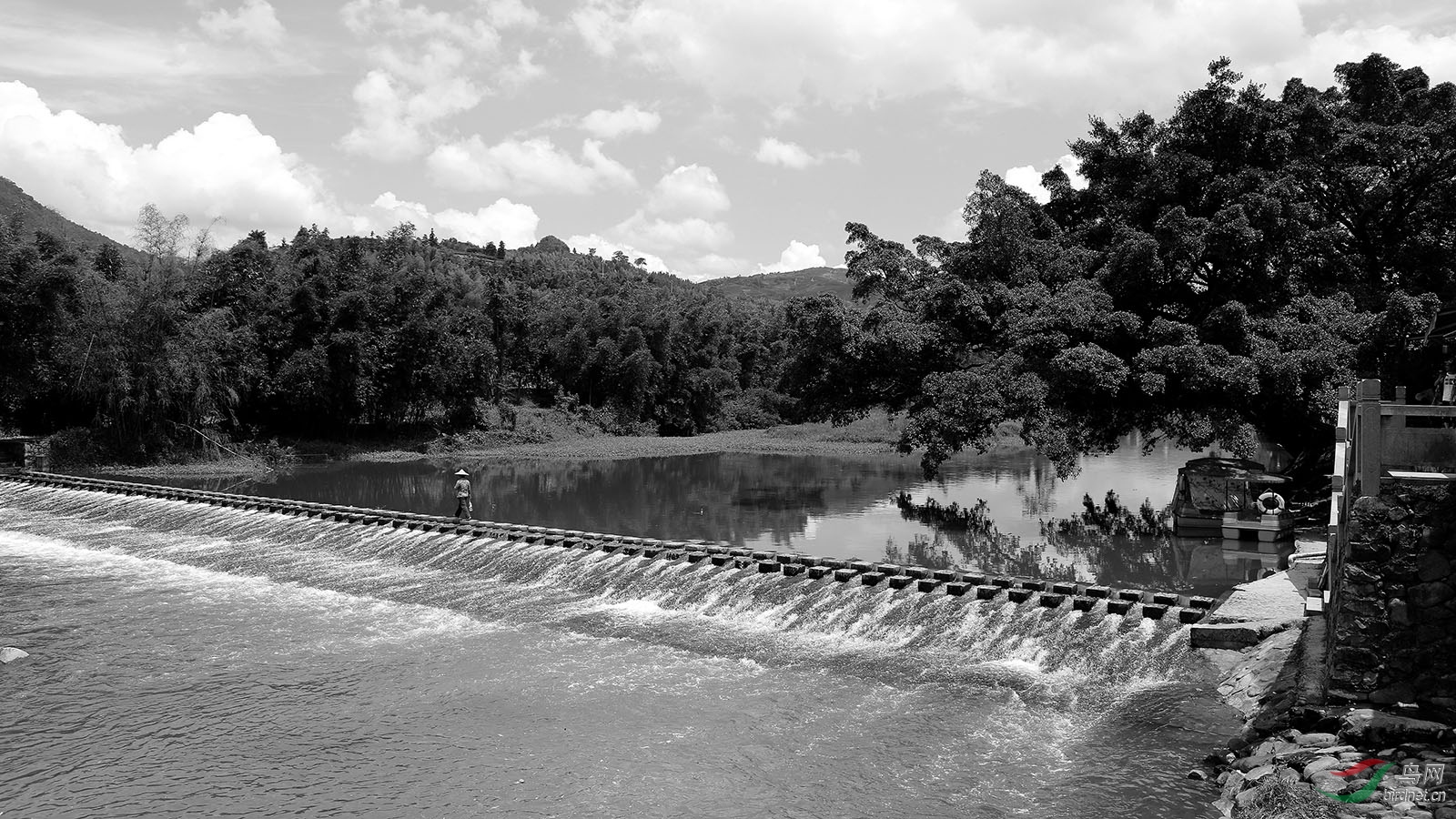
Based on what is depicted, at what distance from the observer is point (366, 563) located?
17469 mm

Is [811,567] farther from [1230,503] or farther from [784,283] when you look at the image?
[784,283]

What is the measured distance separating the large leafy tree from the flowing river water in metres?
9.71

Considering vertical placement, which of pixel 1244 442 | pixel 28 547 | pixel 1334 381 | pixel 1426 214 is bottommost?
pixel 28 547

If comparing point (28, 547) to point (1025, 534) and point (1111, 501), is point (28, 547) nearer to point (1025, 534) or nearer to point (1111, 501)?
point (1025, 534)

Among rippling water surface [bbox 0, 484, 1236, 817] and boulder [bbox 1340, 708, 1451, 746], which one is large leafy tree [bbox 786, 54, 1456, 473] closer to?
rippling water surface [bbox 0, 484, 1236, 817]

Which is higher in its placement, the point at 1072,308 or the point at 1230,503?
the point at 1072,308

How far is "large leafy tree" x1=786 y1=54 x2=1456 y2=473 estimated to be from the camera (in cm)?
Answer: 1992

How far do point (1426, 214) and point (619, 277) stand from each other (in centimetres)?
4185

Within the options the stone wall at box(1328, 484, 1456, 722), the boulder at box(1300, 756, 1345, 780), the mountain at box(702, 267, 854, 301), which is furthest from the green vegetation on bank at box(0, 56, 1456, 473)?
the mountain at box(702, 267, 854, 301)

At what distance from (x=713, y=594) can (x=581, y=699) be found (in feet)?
13.1

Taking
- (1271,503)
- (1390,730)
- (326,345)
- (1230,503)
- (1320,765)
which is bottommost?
(1320,765)

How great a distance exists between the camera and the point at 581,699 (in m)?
10.2

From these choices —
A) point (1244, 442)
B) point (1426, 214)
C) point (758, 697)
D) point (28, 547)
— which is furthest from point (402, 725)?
point (1426, 214)

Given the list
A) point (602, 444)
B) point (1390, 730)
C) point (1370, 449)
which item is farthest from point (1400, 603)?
point (602, 444)
